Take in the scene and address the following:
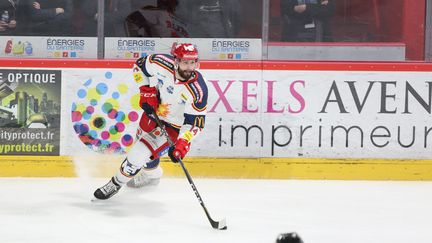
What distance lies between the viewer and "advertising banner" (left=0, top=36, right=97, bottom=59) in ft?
22.4

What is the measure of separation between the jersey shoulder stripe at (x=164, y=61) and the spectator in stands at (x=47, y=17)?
1.23 meters

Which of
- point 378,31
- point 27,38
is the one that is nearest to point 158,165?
point 27,38

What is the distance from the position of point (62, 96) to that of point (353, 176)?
222 centimetres

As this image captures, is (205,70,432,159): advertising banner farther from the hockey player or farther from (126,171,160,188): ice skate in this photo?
the hockey player

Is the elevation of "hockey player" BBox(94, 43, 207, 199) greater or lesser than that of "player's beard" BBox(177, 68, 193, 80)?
lesser

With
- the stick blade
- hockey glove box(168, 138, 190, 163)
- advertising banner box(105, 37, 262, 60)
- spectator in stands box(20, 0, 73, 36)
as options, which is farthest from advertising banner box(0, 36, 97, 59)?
the stick blade

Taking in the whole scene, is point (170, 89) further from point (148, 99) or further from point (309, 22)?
point (309, 22)

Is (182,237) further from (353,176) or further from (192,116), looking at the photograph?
(353,176)

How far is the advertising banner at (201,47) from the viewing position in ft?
22.8

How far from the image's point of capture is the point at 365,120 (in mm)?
6949

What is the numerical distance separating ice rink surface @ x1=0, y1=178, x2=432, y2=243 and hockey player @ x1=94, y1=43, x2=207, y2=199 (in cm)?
25

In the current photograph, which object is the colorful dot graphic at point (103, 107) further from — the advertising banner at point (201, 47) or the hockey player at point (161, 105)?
the hockey player at point (161, 105)

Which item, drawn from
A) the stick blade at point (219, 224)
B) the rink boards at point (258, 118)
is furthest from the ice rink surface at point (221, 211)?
the rink boards at point (258, 118)

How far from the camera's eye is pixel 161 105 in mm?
5918
